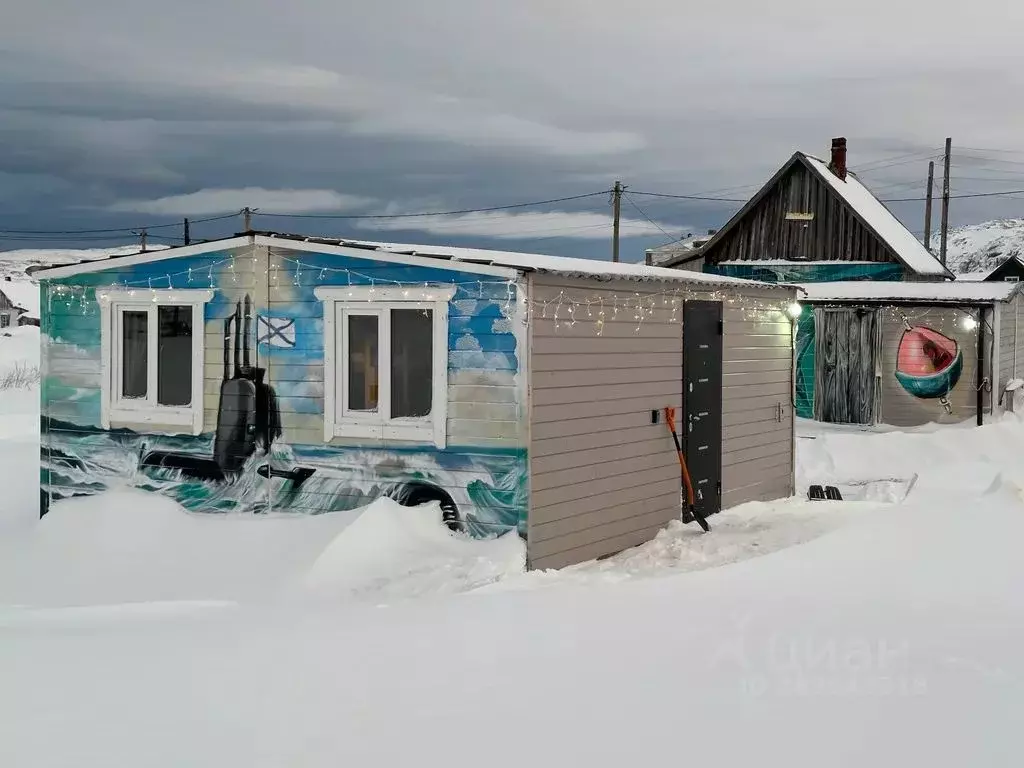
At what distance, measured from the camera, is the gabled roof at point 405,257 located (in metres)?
8.48

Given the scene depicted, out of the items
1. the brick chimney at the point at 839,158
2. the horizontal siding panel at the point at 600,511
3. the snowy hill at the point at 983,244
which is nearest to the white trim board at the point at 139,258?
the horizontal siding panel at the point at 600,511

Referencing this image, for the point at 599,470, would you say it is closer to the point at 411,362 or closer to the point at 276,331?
the point at 411,362

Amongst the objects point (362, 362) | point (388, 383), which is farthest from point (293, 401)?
point (388, 383)

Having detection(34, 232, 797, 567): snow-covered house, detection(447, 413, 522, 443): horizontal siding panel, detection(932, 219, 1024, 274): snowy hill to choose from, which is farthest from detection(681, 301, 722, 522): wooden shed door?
detection(932, 219, 1024, 274): snowy hill

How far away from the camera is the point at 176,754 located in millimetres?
4688

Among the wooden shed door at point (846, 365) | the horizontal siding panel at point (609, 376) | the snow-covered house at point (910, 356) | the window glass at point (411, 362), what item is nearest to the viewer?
the horizontal siding panel at point (609, 376)

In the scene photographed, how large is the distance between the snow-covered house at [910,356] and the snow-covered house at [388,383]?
33.6 ft

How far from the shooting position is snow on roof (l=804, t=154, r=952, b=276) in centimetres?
2691

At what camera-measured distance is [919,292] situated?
2080cm

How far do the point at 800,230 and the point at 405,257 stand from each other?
21.1m

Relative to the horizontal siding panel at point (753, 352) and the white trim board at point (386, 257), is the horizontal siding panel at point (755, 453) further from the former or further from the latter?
the white trim board at point (386, 257)

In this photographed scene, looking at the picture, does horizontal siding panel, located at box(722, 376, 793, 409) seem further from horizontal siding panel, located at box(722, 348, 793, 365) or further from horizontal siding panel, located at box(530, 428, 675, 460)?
horizontal siding panel, located at box(530, 428, 675, 460)

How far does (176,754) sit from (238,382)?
5.27 meters


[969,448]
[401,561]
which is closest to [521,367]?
[401,561]
